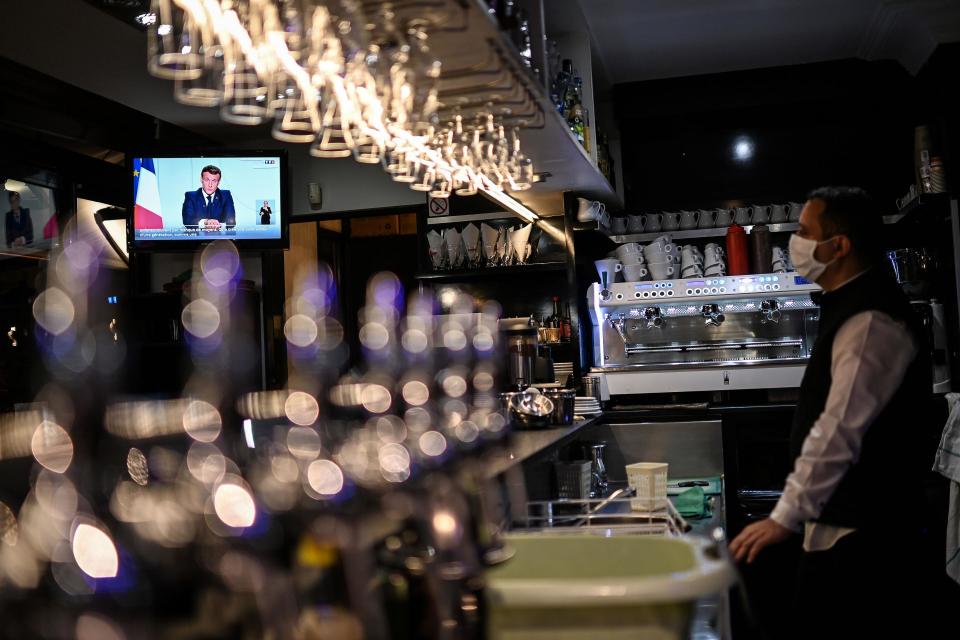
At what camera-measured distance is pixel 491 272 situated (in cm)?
563

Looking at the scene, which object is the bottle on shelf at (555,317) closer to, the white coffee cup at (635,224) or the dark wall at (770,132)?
the white coffee cup at (635,224)

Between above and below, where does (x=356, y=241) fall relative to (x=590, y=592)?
above

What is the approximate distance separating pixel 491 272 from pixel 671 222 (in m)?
1.17

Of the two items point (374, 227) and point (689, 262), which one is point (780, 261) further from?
point (374, 227)

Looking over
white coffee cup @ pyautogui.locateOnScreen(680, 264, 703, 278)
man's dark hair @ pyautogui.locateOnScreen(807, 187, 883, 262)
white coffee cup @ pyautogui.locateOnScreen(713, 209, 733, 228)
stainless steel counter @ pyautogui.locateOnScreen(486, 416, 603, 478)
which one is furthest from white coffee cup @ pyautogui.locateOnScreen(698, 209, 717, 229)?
man's dark hair @ pyautogui.locateOnScreen(807, 187, 883, 262)

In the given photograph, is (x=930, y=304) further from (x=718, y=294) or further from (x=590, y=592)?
(x=590, y=592)

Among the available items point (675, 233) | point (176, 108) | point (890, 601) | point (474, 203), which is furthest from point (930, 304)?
point (176, 108)

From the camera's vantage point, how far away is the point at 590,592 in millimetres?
1036

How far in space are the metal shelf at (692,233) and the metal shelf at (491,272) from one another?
1.91 ft

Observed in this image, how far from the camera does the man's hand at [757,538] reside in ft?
7.51

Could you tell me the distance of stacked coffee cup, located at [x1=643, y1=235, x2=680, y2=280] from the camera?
536cm

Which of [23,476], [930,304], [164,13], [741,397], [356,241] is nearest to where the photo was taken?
[164,13]

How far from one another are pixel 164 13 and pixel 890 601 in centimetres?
219

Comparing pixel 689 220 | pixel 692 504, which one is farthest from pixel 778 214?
pixel 692 504
